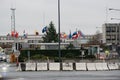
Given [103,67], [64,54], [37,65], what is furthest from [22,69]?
[64,54]

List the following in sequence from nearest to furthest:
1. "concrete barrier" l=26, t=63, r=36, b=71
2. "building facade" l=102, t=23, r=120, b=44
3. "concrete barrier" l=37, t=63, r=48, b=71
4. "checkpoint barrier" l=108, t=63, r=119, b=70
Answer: "concrete barrier" l=26, t=63, r=36, b=71 < "concrete barrier" l=37, t=63, r=48, b=71 < "checkpoint barrier" l=108, t=63, r=119, b=70 < "building facade" l=102, t=23, r=120, b=44

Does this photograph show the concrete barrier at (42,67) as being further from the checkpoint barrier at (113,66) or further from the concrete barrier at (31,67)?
the checkpoint barrier at (113,66)

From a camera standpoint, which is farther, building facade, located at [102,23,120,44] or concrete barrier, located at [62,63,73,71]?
building facade, located at [102,23,120,44]

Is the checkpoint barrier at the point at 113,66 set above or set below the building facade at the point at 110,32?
below

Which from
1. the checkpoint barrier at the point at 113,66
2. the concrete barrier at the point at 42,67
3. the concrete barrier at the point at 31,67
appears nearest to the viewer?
the concrete barrier at the point at 31,67

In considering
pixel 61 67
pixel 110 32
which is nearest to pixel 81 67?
pixel 61 67

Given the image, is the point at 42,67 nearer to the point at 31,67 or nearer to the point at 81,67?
the point at 31,67

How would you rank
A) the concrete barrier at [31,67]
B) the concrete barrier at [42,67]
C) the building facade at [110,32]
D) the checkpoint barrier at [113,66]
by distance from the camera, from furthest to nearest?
the building facade at [110,32]
the checkpoint barrier at [113,66]
the concrete barrier at [42,67]
the concrete barrier at [31,67]

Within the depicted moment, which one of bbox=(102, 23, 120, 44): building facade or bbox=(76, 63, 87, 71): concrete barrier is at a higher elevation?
bbox=(102, 23, 120, 44): building facade

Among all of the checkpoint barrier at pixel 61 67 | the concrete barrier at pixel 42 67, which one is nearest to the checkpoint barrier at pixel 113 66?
the checkpoint barrier at pixel 61 67

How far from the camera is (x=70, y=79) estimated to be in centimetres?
2352

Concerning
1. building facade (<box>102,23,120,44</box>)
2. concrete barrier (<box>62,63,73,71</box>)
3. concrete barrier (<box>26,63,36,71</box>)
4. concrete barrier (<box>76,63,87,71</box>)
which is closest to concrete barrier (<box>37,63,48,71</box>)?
concrete barrier (<box>26,63,36,71</box>)

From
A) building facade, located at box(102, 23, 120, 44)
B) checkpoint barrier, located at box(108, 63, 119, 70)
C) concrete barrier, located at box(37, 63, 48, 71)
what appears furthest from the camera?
building facade, located at box(102, 23, 120, 44)

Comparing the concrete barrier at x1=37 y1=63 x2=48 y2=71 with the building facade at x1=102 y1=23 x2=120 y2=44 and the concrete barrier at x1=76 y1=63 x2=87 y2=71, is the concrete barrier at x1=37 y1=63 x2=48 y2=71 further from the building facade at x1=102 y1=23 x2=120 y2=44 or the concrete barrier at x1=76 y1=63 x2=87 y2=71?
the building facade at x1=102 y1=23 x2=120 y2=44
